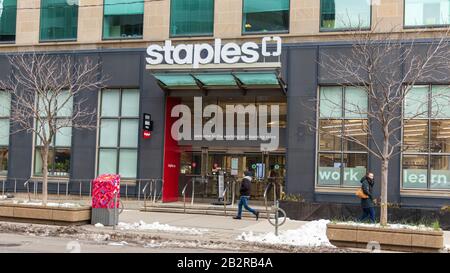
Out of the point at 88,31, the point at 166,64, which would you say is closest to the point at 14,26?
the point at 88,31

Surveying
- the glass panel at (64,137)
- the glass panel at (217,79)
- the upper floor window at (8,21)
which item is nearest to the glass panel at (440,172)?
the glass panel at (217,79)

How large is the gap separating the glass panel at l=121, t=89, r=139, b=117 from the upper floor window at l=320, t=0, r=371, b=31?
8.05 m

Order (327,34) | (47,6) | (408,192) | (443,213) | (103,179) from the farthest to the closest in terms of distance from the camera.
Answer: (47,6)
(327,34)
(408,192)
(443,213)
(103,179)

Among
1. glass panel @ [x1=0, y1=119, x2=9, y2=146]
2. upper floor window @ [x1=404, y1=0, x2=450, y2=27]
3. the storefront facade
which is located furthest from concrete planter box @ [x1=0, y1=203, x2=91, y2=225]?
upper floor window @ [x1=404, y1=0, x2=450, y2=27]

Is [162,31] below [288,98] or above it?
above

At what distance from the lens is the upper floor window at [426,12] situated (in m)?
19.3

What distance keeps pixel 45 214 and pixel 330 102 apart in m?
10.7

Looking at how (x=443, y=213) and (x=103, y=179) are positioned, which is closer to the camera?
(x=103, y=179)

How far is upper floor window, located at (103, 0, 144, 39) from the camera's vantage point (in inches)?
889

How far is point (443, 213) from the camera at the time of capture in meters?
16.5

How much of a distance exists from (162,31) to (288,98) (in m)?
6.08

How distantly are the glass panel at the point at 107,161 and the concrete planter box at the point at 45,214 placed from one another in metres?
6.33

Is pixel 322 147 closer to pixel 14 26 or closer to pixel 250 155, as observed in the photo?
pixel 250 155

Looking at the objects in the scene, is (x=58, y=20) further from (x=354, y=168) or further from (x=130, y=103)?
(x=354, y=168)
